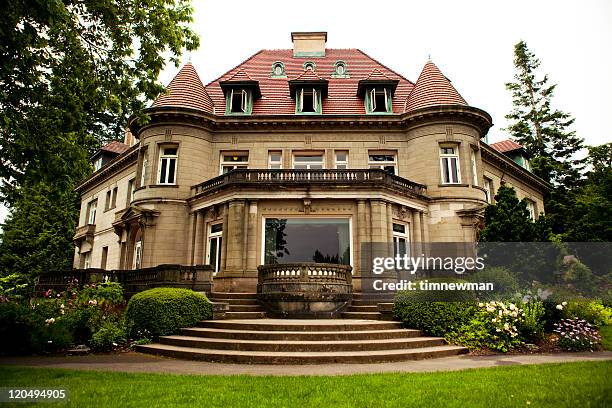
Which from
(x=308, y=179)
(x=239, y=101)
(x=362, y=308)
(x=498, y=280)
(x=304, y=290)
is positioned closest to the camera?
(x=498, y=280)

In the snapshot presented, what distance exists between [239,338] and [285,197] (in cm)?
874

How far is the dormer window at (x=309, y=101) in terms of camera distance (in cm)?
2222

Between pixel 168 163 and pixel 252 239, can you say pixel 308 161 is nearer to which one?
pixel 252 239

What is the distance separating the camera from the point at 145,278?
15266mm

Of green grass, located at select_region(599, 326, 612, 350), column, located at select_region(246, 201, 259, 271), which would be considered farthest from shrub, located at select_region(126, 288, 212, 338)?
green grass, located at select_region(599, 326, 612, 350)

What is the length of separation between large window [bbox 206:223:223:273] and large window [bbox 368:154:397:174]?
8.96m

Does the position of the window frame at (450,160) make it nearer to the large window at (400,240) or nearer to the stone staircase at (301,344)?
the large window at (400,240)

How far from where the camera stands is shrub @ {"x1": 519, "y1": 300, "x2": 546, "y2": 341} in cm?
1128

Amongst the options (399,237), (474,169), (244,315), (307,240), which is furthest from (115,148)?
(474,169)

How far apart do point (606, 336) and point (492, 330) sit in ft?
11.8

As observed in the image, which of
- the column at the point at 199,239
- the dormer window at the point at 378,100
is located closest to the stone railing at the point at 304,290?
the column at the point at 199,239

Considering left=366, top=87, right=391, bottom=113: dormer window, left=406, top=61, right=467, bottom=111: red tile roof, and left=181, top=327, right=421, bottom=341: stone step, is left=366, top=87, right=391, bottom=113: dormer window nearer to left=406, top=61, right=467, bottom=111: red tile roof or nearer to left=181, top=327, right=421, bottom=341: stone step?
left=406, top=61, right=467, bottom=111: red tile roof

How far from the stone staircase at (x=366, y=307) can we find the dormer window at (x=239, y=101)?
1249 cm

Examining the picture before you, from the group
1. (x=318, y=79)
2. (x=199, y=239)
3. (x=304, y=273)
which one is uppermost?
(x=318, y=79)
